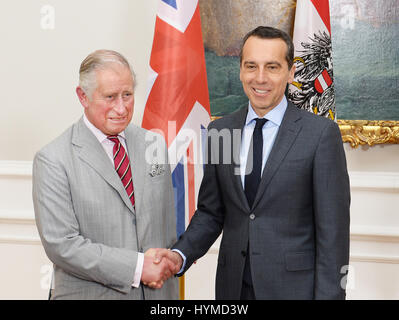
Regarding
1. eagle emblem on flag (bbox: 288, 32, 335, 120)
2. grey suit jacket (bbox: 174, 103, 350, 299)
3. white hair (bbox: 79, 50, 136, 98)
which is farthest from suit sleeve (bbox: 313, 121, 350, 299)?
eagle emblem on flag (bbox: 288, 32, 335, 120)

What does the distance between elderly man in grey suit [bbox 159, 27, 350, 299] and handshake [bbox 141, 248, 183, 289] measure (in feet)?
0.12

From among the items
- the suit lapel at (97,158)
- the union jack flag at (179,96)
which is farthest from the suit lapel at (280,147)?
the union jack flag at (179,96)

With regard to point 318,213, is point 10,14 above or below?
above

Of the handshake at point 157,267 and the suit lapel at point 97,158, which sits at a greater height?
the suit lapel at point 97,158

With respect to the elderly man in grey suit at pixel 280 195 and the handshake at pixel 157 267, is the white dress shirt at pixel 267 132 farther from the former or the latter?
the handshake at pixel 157 267

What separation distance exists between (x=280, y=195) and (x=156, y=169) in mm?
516

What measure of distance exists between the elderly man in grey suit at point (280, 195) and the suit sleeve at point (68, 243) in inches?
7.9

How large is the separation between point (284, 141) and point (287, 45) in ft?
1.26

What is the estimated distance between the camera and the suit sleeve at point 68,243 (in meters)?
1.93

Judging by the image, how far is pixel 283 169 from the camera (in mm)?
2000

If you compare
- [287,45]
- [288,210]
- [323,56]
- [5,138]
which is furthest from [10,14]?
[288,210]

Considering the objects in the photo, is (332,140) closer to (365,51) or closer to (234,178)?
(234,178)

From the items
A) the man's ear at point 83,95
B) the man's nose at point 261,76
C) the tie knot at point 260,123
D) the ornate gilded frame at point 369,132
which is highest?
the man's nose at point 261,76

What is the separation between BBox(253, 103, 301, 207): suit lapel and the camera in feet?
6.57
